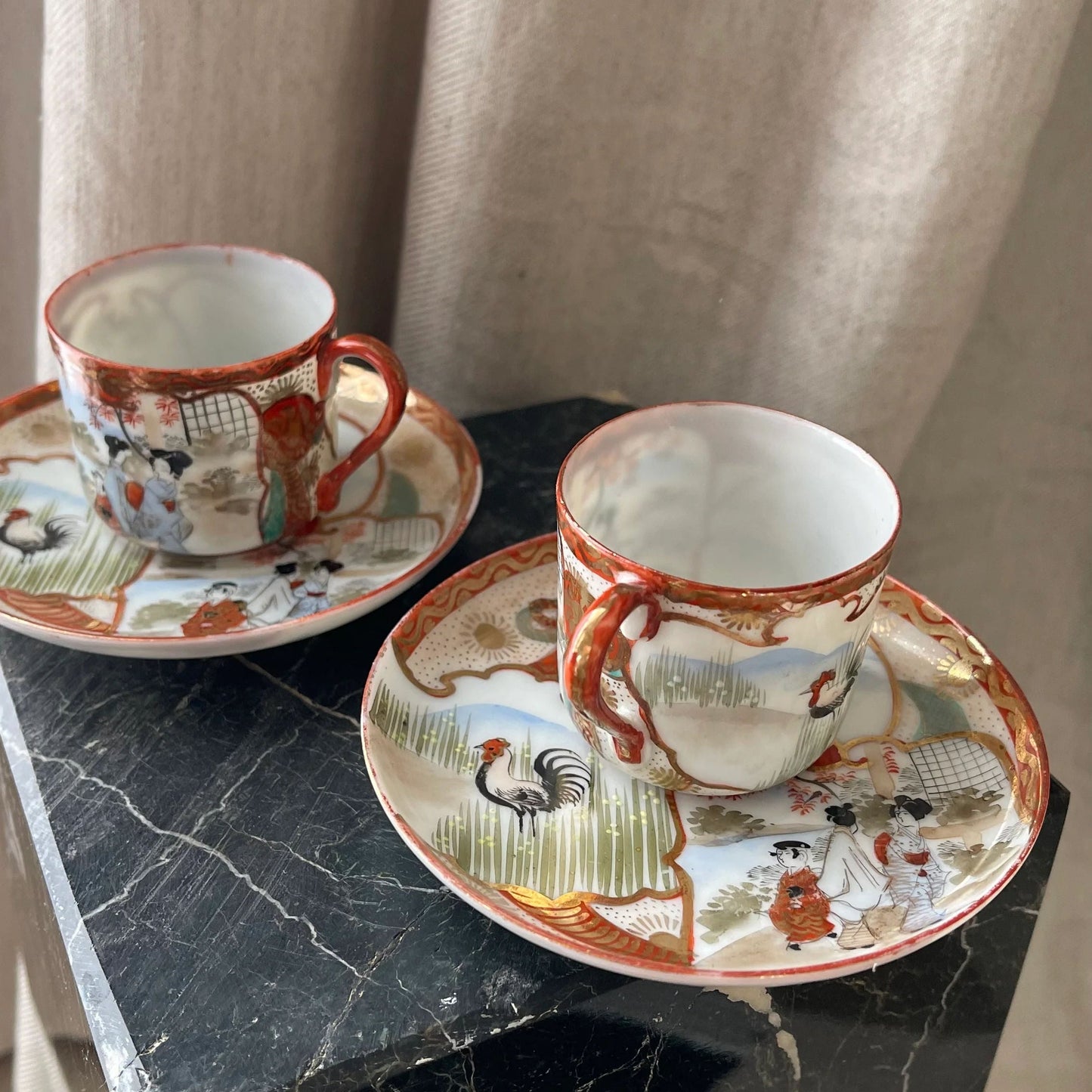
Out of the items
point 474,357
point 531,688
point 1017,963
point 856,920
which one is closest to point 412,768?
point 531,688

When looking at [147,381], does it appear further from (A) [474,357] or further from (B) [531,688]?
(A) [474,357]

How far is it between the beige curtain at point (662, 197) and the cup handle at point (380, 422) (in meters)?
0.18

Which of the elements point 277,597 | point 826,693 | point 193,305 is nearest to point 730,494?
point 826,693

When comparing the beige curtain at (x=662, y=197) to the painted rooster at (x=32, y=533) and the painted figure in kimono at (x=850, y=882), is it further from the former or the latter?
the painted figure in kimono at (x=850, y=882)

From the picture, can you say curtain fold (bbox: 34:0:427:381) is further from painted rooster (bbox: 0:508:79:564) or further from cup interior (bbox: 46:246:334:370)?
painted rooster (bbox: 0:508:79:564)

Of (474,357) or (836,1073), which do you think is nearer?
(836,1073)

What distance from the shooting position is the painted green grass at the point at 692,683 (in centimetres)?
45

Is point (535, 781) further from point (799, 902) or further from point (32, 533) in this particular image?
point (32, 533)

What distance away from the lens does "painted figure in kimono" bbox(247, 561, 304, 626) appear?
585 millimetres

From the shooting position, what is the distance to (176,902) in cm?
48

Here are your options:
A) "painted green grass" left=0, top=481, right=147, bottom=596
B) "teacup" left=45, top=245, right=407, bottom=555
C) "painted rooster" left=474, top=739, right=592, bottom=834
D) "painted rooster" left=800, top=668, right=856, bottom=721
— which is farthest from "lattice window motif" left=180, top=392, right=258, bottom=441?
"painted rooster" left=800, top=668, right=856, bottom=721

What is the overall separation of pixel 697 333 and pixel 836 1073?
1.74ft

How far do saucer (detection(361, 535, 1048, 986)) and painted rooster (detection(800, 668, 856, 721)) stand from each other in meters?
0.04

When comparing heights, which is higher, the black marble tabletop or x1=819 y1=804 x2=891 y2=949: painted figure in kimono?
x1=819 y1=804 x2=891 y2=949: painted figure in kimono
